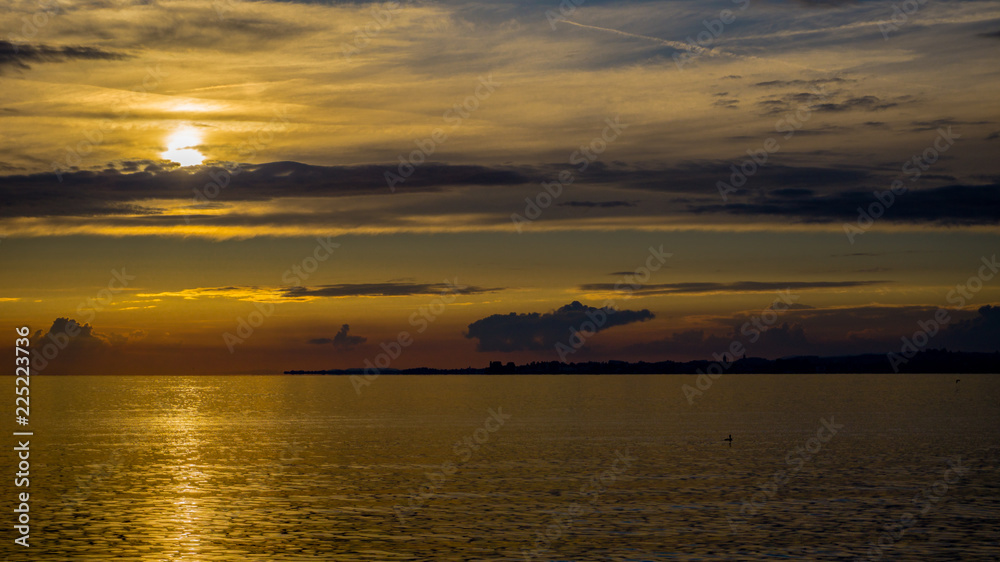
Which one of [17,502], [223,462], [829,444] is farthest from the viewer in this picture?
[829,444]

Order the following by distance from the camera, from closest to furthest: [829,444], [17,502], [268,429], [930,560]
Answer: [930,560]
[17,502]
[829,444]
[268,429]

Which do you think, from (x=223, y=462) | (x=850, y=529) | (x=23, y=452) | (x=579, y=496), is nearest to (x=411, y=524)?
(x=579, y=496)

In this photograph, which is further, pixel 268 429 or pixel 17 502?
pixel 268 429

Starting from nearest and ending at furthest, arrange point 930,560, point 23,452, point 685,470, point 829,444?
point 930,560, point 685,470, point 23,452, point 829,444

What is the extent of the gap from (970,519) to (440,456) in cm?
4956

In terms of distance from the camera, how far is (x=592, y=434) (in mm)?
119688

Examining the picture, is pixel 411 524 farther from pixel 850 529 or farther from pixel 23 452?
pixel 23 452

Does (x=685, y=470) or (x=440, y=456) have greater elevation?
(x=440, y=456)

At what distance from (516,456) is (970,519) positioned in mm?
44320

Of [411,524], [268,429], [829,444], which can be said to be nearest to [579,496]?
[411,524]

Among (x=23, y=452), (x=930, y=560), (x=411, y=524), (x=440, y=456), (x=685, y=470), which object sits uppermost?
(x=23, y=452)

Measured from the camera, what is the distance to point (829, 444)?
346 feet

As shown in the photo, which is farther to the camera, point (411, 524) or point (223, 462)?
point (223, 462)

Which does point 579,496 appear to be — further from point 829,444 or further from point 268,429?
point 268,429
